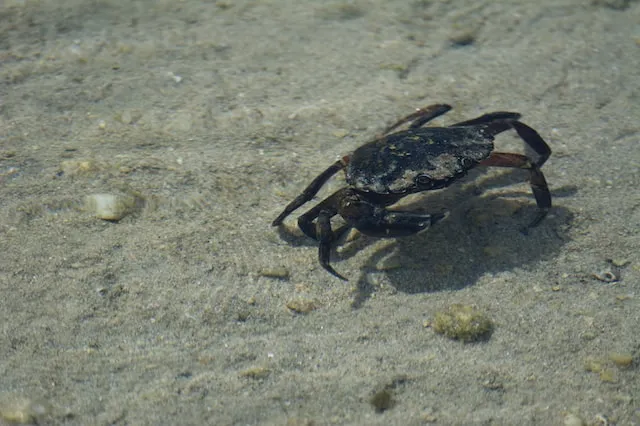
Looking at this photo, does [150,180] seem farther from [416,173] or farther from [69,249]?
[416,173]

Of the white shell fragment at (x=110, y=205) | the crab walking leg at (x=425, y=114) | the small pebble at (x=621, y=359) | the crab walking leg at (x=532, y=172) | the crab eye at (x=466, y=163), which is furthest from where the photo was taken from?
the crab walking leg at (x=425, y=114)

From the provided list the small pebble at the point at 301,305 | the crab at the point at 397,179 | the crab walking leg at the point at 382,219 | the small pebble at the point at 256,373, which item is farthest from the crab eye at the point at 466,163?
the small pebble at the point at 256,373

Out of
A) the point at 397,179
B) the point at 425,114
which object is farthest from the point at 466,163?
the point at 425,114

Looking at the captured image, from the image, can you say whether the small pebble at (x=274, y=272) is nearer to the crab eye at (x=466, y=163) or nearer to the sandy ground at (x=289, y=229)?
the sandy ground at (x=289, y=229)

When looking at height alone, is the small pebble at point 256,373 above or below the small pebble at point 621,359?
below

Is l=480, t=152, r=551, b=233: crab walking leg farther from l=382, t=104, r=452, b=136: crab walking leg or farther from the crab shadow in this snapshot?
l=382, t=104, r=452, b=136: crab walking leg

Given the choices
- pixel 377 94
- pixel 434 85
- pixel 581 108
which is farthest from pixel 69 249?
pixel 581 108
